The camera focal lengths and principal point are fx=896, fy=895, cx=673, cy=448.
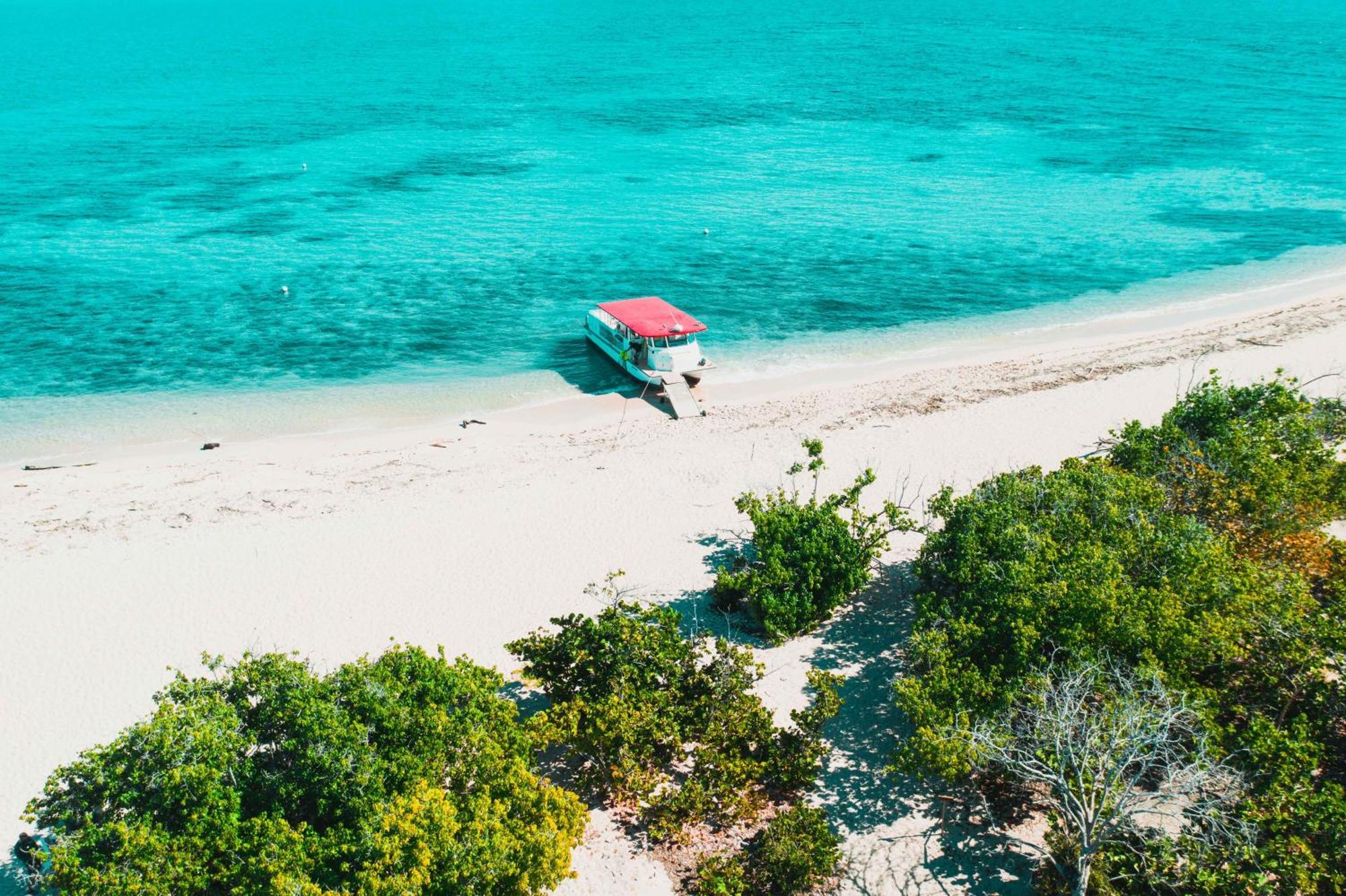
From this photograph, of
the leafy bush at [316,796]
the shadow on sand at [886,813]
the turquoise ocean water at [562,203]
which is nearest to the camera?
the leafy bush at [316,796]

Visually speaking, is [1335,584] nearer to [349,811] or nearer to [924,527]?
[924,527]

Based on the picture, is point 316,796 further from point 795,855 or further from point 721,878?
point 795,855

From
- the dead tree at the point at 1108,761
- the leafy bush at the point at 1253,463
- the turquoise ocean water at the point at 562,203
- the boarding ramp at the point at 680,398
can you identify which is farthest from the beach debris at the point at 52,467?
the leafy bush at the point at 1253,463

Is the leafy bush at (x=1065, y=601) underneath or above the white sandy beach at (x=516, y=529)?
above

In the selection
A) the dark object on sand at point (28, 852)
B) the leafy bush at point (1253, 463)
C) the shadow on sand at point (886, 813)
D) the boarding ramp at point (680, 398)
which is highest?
the leafy bush at point (1253, 463)

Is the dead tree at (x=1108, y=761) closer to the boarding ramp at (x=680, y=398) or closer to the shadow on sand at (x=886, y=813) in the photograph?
the shadow on sand at (x=886, y=813)

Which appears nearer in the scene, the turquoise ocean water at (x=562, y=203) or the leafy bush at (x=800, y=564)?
the leafy bush at (x=800, y=564)

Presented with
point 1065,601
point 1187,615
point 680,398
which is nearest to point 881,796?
point 1065,601
